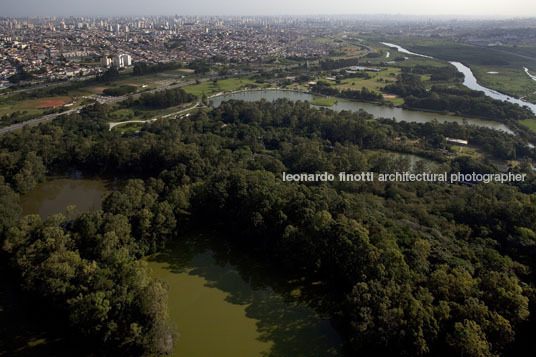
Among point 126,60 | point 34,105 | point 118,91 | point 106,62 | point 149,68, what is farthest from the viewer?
point 126,60

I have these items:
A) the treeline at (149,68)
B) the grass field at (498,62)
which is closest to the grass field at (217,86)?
the treeline at (149,68)

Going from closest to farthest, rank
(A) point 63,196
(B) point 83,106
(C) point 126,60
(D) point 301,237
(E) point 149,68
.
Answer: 1. (D) point 301,237
2. (A) point 63,196
3. (B) point 83,106
4. (E) point 149,68
5. (C) point 126,60

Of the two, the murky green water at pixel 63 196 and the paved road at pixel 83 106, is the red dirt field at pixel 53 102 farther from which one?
the murky green water at pixel 63 196

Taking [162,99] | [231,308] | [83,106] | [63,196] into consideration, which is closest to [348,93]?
[162,99]

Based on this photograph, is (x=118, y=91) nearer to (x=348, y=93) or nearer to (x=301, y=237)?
(x=348, y=93)

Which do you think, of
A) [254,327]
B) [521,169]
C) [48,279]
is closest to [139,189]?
[48,279]

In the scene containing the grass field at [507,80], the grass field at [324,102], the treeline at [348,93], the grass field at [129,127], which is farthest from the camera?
the grass field at [507,80]
